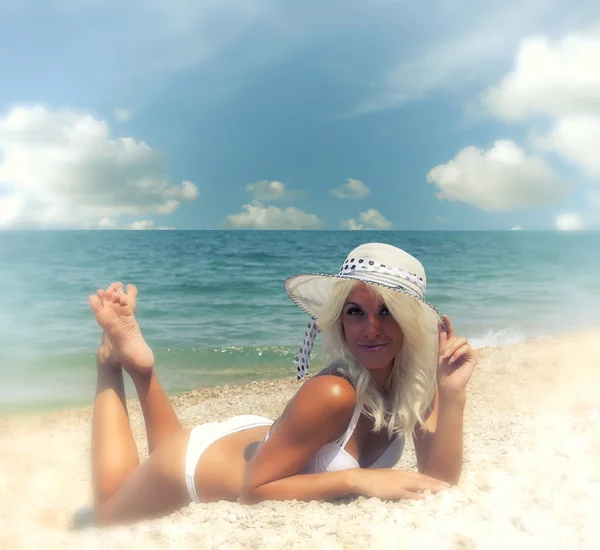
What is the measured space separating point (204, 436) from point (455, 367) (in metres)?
1.39

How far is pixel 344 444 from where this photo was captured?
109 inches

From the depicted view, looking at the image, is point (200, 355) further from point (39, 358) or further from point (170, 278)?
point (170, 278)

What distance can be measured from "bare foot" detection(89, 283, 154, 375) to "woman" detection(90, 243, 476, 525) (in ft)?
1.80

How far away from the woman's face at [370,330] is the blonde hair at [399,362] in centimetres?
3

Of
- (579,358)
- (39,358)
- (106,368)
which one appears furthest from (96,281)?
(106,368)

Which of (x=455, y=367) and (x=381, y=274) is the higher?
(x=381, y=274)

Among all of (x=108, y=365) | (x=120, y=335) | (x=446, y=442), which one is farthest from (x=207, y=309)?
(x=446, y=442)

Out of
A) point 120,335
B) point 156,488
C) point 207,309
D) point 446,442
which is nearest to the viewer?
point 446,442

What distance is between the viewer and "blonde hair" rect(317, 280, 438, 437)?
2.74 metres

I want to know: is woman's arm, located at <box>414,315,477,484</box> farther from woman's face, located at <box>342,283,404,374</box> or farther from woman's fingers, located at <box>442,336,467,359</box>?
woman's face, located at <box>342,283,404,374</box>

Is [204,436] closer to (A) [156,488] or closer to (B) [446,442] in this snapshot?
(A) [156,488]

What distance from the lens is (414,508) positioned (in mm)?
2664

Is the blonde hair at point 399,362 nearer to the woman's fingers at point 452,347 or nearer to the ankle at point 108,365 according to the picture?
the woman's fingers at point 452,347

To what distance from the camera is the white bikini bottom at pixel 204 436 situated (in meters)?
3.09
